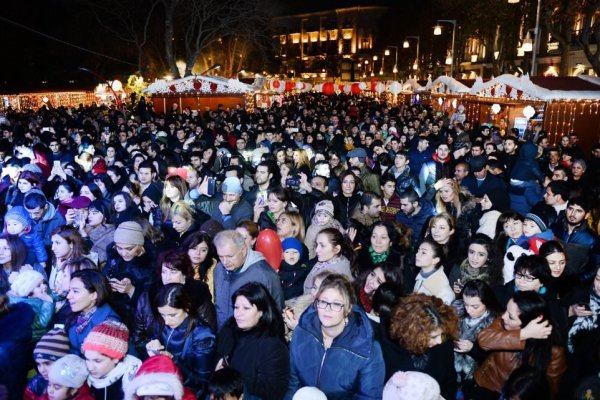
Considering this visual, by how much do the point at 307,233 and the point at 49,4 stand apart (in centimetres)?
3707

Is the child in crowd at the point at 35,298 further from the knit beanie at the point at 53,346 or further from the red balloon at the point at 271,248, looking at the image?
the red balloon at the point at 271,248

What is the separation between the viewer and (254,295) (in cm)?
323

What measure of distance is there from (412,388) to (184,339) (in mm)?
1515

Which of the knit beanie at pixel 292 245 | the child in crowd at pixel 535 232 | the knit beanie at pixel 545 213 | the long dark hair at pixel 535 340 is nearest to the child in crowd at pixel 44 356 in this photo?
the knit beanie at pixel 292 245

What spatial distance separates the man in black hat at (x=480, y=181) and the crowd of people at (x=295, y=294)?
4cm

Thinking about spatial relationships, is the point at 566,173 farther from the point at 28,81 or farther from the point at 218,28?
the point at 28,81

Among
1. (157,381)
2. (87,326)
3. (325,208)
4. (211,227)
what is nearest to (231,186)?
(211,227)

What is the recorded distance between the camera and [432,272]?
14.7ft

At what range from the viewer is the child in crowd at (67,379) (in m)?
2.92

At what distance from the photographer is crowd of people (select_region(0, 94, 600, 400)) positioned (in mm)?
3062

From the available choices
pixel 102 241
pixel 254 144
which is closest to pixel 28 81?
pixel 254 144

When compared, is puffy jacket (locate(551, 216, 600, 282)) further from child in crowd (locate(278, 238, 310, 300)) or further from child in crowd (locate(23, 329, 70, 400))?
child in crowd (locate(23, 329, 70, 400))

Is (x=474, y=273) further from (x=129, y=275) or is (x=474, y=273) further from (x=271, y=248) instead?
(x=129, y=275)

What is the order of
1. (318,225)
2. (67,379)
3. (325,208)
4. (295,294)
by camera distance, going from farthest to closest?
(325,208) → (318,225) → (295,294) → (67,379)
